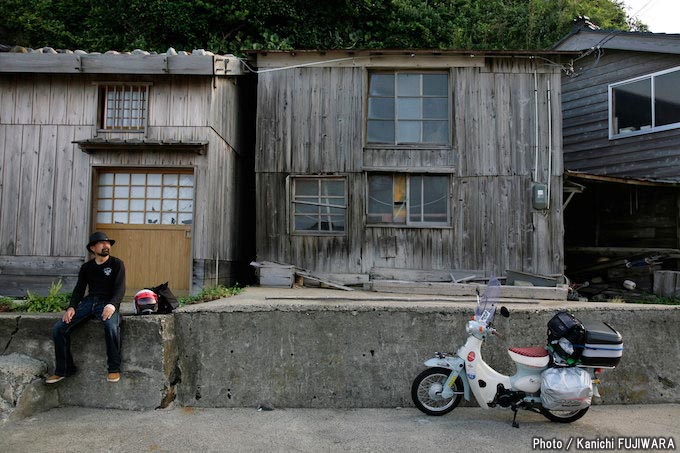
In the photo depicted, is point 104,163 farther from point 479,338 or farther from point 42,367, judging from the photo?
point 479,338

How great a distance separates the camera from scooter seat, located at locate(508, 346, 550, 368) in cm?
504

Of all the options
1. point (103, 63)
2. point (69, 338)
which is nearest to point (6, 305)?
point (69, 338)

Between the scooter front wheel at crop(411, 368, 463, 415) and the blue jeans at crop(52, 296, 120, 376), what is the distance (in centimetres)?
340

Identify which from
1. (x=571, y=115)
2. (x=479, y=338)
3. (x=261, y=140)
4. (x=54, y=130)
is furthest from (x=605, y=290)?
(x=54, y=130)

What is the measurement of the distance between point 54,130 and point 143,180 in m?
1.86

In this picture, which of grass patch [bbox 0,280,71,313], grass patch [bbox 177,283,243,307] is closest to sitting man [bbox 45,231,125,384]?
grass patch [bbox 0,280,71,313]

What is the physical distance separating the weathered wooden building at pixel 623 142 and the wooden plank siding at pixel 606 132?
0.02 meters

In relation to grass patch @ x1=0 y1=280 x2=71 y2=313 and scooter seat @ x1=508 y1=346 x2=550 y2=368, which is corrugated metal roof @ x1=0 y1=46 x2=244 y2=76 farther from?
scooter seat @ x1=508 y1=346 x2=550 y2=368

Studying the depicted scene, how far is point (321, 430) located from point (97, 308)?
9.54ft

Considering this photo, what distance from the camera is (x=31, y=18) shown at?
17.6 m

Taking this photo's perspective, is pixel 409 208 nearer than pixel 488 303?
No

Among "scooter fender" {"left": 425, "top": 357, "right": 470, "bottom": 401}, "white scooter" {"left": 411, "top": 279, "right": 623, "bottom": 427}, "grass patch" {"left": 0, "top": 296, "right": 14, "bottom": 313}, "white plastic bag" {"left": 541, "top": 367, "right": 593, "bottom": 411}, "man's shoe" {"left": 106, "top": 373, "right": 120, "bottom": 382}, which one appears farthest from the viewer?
"grass patch" {"left": 0, "top": 296, "right": 14, "bottom": 313}

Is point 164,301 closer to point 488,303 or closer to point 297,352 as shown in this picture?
point 297,352

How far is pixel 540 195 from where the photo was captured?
9727 millimetres
